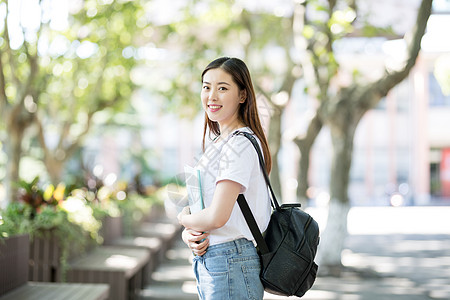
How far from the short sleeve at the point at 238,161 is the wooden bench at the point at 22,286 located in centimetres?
307

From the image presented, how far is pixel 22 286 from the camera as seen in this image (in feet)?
17.5

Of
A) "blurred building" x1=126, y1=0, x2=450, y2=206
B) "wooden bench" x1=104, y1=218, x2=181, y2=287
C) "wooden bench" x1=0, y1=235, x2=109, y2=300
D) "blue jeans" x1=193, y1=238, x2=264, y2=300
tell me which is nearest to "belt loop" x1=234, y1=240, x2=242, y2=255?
"blue jeans" x1=193, y1=238, x2=264, y2=300

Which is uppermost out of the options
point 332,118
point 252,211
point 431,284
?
point 332,118

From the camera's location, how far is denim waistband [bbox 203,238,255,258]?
2379mm

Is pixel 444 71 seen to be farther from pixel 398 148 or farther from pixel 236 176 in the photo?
pixel 398 148

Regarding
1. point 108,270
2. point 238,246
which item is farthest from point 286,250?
point 108,270

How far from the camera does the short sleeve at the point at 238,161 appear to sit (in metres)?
2.29

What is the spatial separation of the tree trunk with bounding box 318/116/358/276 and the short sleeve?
759 centimetres

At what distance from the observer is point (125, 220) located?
430 inches

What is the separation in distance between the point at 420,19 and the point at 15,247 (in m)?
6.38

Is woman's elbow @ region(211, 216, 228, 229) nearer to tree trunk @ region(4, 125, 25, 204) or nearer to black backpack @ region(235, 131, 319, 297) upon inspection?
black backpack @ region(235, 131, 319, 297)

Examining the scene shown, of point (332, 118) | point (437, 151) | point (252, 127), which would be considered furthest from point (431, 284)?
point (437, 151)

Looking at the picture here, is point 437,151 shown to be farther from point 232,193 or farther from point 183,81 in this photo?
point 232,193

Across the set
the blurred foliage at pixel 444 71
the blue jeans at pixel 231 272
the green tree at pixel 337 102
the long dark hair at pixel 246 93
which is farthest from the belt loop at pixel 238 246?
the blurred foliage at pixel 444 71
